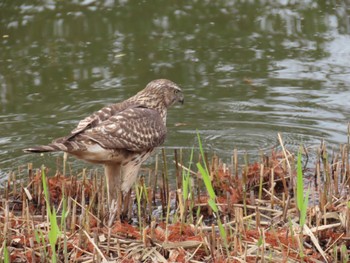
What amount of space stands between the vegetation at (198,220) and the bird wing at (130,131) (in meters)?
0.33

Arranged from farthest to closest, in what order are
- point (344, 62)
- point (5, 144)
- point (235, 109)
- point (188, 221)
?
point (344, 62)
point (235, 109)
point (5, 144)
point (188, 221)

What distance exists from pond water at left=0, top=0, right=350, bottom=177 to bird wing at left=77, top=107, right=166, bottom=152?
Result: 5.09 ft

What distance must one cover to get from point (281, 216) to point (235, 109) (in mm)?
3589

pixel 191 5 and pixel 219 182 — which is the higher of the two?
pixel 191 5

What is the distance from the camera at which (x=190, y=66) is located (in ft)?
41.9

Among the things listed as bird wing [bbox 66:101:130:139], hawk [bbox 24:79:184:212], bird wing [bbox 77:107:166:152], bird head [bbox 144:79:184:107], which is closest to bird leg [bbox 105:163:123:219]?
hawk [bbox 24:79:184:212]

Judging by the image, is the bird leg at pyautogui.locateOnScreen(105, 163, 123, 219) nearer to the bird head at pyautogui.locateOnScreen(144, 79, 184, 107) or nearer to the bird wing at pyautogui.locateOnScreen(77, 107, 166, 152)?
the bird wing at pyautogui.locateOnScreen(77, 107, 166, 152)

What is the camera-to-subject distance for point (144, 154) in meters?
8.39

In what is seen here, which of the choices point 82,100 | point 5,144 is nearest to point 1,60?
point 82,100

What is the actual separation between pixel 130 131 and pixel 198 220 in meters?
1.34

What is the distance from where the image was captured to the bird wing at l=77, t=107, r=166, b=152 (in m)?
7.84

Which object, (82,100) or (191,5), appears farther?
(191,5)

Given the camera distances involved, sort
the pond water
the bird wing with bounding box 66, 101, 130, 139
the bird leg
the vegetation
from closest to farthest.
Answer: the vegetation
the bird wing with bounding box 66, 101, 130, 139
the bird leg
the pond water

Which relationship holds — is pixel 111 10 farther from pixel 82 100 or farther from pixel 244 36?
pixel 82 100
